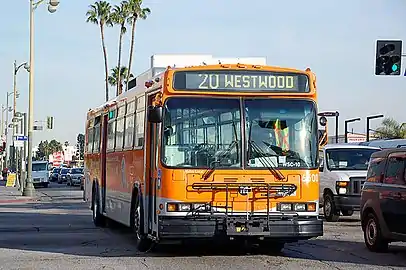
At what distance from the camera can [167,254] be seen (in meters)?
13.7

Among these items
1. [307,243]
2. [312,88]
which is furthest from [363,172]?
[312,88]

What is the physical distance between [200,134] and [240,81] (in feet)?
3.94

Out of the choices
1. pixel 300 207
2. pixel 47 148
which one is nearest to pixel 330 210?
pixel 300 207

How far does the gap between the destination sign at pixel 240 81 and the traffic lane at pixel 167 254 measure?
2922mm

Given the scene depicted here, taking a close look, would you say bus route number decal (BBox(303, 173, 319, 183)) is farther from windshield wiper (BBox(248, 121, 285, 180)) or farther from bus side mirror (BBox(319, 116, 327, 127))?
bus side mirror (BBox(319, 116, 327, 127))

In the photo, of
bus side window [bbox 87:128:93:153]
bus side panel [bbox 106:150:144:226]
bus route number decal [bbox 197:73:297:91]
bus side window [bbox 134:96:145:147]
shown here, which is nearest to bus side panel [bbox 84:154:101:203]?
bus side window [bbox 87:128:93:153]

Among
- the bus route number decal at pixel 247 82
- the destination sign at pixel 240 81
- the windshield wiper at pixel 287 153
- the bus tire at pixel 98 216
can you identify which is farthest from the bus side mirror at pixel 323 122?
the bus tire at pixel 98 216

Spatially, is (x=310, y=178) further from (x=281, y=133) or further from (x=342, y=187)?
(x=342, y=187)

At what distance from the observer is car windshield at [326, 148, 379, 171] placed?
21.4 m

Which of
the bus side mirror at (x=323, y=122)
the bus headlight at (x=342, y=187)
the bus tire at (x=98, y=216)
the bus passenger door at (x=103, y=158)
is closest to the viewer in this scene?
the bus side mirror at (x=323, y=122)

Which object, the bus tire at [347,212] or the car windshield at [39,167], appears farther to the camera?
the car windshield at [39,167]

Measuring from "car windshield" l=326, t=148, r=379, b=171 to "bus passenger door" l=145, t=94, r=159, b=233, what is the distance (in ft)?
29.5

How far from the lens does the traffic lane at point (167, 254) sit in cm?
1241

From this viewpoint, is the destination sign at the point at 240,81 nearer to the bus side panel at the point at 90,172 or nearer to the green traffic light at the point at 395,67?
the bus side panel at the point at 90,172
